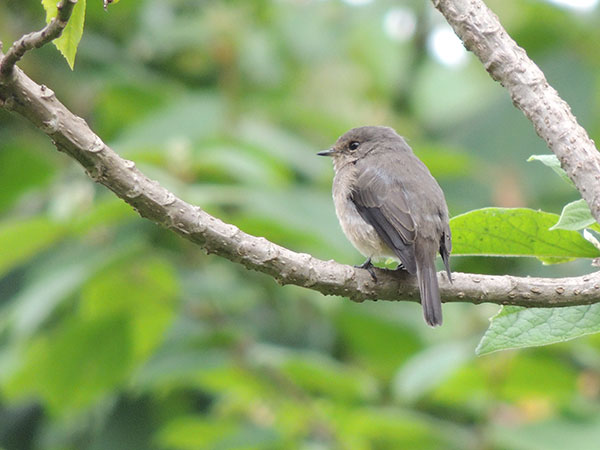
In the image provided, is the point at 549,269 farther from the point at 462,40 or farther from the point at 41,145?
the point at 462,40

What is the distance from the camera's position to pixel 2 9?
580 cm

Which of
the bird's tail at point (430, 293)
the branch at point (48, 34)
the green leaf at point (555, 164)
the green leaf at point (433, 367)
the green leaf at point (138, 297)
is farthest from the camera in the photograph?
the green leaf at point (138, 297)

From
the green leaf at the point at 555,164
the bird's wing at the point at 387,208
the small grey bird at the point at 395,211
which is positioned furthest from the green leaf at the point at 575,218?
the bird's wing at the point at 387,208

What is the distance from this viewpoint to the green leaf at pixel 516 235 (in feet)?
8.06

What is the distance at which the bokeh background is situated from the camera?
430 centimetres

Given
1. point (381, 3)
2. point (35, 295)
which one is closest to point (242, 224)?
point (35, 295)

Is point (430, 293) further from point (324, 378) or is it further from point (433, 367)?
point (324, 378)

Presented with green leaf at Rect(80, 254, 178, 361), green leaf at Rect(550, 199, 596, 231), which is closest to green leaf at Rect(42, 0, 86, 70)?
green leaf at Rect(550, 199, 596, 231)

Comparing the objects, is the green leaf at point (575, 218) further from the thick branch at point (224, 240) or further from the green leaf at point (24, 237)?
the green leaf at point (24, 237)

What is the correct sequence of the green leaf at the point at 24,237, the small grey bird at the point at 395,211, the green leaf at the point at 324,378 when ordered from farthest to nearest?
1. the green leaf at the point at 324,378
2. the green leaf at the point at 24,237
3. the small grey bird at the point at 395,211

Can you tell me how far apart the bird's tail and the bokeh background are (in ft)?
3.42

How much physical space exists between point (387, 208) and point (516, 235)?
4.40ft

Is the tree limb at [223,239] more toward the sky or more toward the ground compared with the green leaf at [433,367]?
more toward the ground

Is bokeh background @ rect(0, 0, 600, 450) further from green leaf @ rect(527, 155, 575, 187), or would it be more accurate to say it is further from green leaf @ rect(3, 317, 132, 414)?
green leaf @ rect(527, 155, 575, 187)
